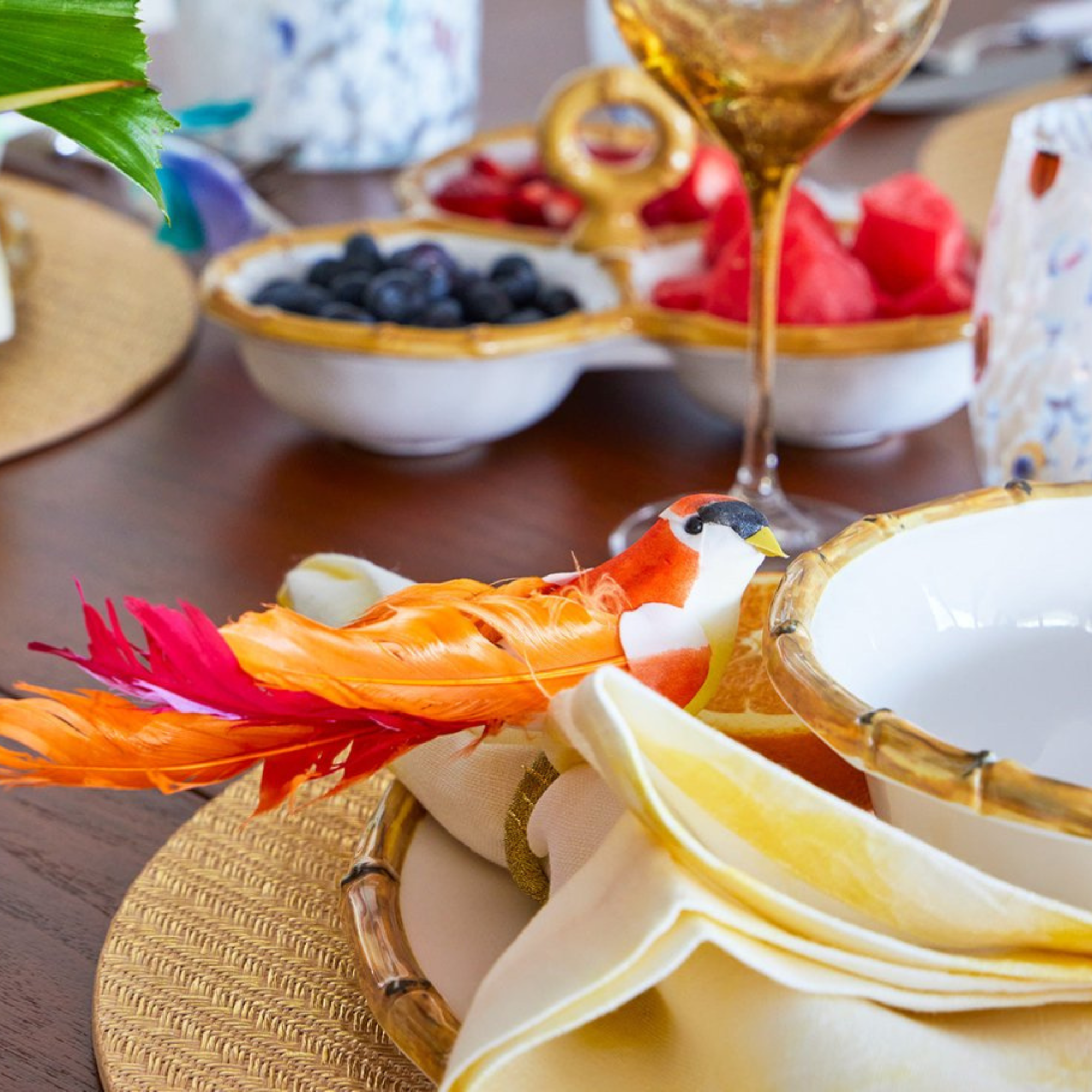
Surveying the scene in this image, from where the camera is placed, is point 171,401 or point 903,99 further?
point 903,99

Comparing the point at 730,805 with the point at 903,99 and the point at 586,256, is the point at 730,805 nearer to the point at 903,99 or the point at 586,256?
the point at 586,256

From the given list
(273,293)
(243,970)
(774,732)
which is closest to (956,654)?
(774,732)

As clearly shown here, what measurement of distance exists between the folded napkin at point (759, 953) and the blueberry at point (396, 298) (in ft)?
1.14

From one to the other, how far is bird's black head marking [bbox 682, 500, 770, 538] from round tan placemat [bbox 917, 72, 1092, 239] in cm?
43

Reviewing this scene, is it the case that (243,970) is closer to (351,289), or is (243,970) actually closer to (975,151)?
(351,289)

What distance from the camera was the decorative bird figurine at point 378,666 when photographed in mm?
226

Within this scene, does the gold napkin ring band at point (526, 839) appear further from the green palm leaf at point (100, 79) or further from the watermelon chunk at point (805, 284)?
the watermelon chunk at point (805, 284)

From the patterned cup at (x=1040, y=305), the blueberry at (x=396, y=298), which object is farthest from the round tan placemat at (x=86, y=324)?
the patterned cup at (x=1040, y=305)

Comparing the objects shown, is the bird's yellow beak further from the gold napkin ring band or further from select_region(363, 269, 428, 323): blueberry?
select_region(363, 269, 428, 323): blueberry

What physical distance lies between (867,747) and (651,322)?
13.0 inches

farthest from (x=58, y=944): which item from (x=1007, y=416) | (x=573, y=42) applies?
(x=573, y=42)

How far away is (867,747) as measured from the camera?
221mm

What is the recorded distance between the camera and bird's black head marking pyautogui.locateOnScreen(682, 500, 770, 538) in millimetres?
267

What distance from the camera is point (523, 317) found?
21.9 inches
